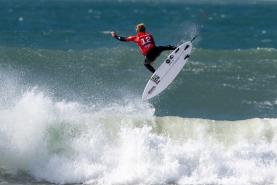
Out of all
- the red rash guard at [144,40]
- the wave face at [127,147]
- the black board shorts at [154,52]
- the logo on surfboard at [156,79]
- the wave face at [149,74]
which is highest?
the wave face at [149,74]

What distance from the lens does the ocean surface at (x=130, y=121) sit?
1683cm

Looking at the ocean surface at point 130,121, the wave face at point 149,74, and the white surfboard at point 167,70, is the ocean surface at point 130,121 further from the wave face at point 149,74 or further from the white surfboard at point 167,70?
the white surfboard at point 167,70

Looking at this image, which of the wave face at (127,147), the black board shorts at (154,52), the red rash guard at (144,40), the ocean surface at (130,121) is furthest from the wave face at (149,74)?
the red rash guard at (144,40)

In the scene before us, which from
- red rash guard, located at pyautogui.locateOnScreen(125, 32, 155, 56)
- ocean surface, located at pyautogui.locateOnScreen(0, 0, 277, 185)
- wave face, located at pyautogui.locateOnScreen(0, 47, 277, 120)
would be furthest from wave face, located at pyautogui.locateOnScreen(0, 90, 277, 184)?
wave face, located at pyautogui.locateOnScreen(0, 47, 277, 120)

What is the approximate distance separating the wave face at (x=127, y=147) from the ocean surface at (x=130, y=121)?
0.02m

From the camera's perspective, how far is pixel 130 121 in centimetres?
1814

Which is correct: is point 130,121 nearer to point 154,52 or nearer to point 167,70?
point 167,70

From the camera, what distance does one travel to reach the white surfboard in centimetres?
1753

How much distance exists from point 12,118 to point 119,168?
3083mm

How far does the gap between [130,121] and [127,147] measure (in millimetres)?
975

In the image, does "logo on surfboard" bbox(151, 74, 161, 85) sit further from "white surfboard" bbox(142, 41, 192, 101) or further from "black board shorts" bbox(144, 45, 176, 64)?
"black board shorts" bbox(144, 45, 176, 64)

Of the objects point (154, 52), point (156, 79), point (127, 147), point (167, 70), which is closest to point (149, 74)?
point (167, 70)

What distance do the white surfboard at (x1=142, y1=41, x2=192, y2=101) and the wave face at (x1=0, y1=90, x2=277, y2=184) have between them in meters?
0.95

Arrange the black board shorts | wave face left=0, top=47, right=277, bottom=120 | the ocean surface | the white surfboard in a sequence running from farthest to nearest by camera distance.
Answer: wave face left=0, top=47, right=277, bottom=120 → the white surfboard → the ocean surface → the black board shorts
